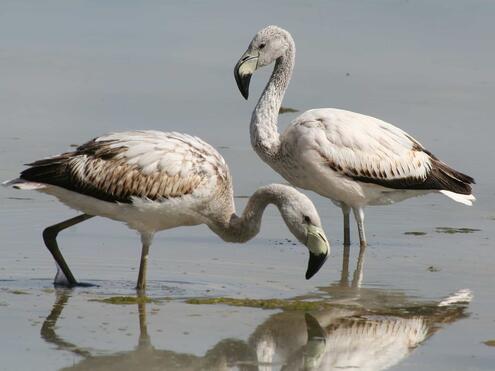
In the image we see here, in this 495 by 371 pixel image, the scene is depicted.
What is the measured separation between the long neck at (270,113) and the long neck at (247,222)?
1.70 metres

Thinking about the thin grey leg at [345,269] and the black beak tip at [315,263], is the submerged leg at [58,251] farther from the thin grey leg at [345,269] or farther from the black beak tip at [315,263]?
the thin grey leg at [345,269]

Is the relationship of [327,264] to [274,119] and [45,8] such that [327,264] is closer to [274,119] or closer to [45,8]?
[274,119]

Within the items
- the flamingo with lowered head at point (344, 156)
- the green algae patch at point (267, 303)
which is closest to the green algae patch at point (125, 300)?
the green algae patch at point (267, 303)

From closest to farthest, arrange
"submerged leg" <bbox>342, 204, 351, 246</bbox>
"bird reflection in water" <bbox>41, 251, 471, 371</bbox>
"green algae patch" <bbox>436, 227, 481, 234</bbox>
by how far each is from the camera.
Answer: "bird reflection in water" <bbox>41, 251, 471, 371</bbox>, "submerged leg" <bbox>342, 204, 351, 246</bbox>, "green algae patch" <bbox>436, 227, 481, 234</bbox>

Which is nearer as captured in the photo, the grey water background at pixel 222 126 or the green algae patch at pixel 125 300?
the grey water background at pixel 222 126

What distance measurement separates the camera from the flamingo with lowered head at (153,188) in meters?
10.5

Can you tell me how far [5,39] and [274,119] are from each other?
7264 millimetres

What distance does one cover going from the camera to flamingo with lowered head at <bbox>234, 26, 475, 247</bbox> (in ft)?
40.6

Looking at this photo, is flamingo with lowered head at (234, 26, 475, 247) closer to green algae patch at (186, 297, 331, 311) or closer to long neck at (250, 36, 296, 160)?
long neck at (250, 36, 296, 160)

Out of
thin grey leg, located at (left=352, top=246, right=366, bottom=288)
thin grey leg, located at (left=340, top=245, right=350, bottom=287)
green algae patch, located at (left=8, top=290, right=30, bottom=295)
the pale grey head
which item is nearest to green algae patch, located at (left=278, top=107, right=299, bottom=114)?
the pale grey head

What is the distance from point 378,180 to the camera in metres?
12.6

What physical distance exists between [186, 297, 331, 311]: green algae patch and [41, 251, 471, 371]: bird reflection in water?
96 mm

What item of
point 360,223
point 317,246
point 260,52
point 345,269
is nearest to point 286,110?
point 260,52

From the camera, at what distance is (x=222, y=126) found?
51.5ft
